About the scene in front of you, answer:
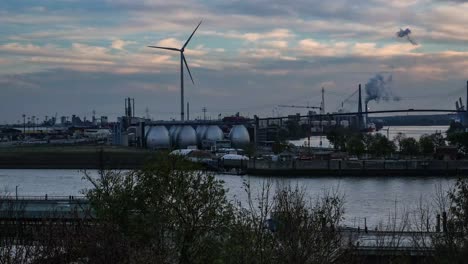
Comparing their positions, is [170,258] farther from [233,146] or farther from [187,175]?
[233,146]

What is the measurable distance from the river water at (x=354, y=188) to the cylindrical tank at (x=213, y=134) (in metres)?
13.1

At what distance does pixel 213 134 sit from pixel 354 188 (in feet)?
69.2

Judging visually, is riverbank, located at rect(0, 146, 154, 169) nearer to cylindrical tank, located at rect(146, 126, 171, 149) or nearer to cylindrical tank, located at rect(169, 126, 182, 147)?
cylindrical tank, located at rect(146, 126, 171, 149)

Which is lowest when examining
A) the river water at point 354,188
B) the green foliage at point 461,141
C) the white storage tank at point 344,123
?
the river water at point 354,188

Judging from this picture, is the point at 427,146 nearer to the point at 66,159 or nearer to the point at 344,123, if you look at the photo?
the point at 66,159

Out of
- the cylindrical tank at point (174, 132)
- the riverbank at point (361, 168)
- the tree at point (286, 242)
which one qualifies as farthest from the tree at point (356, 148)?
the tree at point (286, 242)

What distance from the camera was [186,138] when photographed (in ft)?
124

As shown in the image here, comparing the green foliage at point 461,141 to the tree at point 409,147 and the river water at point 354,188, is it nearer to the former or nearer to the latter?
the tree at point 409,147

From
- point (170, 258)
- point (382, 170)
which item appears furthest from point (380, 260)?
point (382, 170)

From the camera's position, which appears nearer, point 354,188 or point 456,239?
point 456,239

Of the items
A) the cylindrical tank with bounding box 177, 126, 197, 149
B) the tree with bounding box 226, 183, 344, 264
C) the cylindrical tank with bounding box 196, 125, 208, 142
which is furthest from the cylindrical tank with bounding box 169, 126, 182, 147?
the tree with bounding box 226, 183, 344, 264

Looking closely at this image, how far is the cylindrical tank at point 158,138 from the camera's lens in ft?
118

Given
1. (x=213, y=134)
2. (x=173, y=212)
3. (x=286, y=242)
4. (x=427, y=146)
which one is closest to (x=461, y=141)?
(x=427, y=146)

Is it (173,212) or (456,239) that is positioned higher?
(173,212)
